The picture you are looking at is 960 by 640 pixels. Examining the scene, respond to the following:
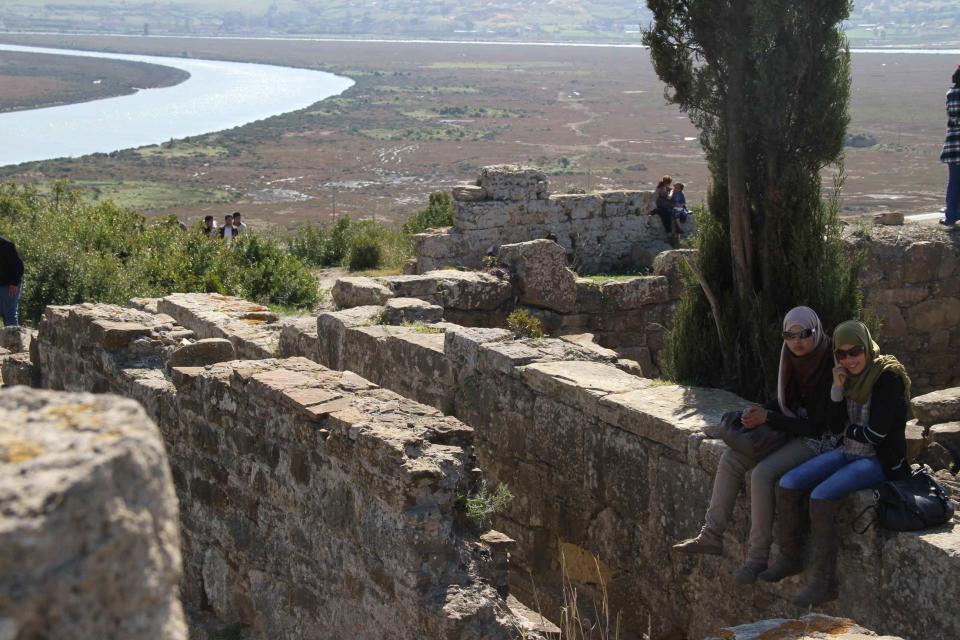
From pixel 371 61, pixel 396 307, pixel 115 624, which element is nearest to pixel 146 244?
pixel 396 307

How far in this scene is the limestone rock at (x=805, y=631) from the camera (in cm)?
382

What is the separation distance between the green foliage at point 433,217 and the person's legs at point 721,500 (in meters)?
14.6

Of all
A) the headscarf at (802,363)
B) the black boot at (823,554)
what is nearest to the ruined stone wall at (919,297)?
Result: the headscarf at (802,363)

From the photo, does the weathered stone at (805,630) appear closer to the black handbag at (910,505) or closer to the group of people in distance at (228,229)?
the black handbag at (910,505)

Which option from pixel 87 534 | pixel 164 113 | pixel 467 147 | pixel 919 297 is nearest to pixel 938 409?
pixel 919 297

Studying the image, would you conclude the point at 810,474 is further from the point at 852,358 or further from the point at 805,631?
the point at 805,631

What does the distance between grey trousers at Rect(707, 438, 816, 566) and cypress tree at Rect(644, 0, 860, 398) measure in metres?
1.70

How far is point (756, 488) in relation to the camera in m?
5.14

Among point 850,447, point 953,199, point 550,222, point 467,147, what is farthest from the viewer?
point 467,147

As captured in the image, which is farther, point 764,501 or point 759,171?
point 759,171

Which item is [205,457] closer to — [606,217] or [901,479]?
[901,479]

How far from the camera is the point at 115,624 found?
6.18ft

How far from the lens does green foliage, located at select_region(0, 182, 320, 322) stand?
553 inches

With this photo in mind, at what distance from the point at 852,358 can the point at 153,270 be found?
41.1 ft
